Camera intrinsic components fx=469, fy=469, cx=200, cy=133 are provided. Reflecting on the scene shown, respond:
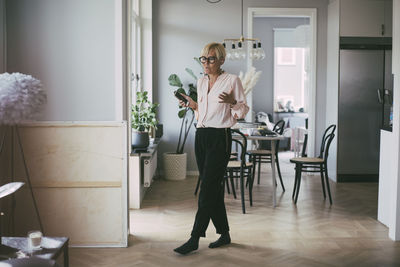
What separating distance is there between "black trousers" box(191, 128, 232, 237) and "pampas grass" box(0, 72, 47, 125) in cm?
130

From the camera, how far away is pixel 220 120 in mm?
3465

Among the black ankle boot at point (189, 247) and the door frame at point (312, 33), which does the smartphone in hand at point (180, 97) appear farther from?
the door frame at point (312, 33)

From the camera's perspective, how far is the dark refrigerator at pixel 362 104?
6551mm

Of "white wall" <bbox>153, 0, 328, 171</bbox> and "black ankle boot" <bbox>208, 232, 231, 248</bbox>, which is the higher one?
"white wall" <bbox>153, 0, 328, 171</bbox>

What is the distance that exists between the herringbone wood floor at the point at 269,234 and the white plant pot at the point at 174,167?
0.84 m

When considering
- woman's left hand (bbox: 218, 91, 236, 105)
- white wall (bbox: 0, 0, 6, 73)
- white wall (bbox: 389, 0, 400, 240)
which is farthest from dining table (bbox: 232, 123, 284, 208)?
white wall (bbox: 0, 0, 6, 73)

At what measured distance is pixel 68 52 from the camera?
143 inches

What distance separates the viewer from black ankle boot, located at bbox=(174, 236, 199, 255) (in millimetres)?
3496

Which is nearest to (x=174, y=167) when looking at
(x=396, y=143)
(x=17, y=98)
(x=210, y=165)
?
(x=210, y=165)

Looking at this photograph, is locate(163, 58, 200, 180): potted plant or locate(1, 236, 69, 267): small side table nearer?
locate(1, 236, 69, 267): small side table

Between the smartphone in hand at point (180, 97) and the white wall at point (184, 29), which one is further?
the white wall at point (184, 29)

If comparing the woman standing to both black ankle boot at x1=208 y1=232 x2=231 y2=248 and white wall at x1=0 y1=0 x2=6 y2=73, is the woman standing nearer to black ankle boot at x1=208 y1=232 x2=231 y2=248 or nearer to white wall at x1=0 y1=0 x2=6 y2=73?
black ankle boot at x1=208 y1=232 x2=231 y2=248

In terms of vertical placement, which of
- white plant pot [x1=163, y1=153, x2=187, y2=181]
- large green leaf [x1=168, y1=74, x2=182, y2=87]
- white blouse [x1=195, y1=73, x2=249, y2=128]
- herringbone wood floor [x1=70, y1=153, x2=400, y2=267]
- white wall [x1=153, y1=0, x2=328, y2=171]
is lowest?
herringbone wood floor [x1=70, y1=153, x2=400, y2=267]

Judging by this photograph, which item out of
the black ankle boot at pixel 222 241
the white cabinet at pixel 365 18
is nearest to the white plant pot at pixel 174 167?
the white cabinet at pixel 365 18
